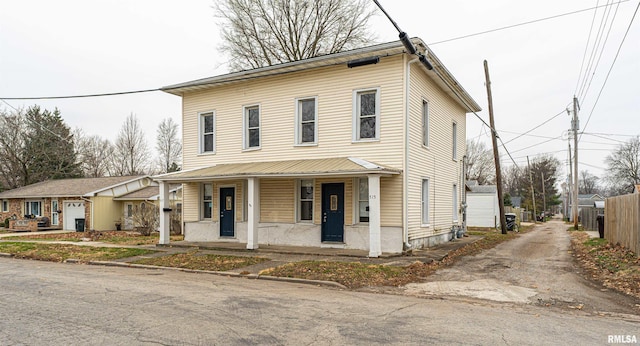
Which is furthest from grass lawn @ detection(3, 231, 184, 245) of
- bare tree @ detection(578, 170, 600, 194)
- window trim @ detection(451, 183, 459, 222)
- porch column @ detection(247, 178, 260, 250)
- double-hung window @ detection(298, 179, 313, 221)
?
bare tree @ detection(578, 170, 600, 194)

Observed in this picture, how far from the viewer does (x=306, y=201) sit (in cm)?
1580

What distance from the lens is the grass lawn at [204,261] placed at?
40.0 ft

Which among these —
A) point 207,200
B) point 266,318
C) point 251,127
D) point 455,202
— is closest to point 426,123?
point 455,202

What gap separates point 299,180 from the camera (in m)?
15.8

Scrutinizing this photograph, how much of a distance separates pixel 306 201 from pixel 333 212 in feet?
3.84

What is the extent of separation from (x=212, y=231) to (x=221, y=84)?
5.81m

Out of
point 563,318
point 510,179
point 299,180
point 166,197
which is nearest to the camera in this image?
point 563,318

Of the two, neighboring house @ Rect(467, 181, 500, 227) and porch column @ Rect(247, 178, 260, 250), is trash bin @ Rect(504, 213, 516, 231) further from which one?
porch column @ Rect(247, 178, 260, 250)

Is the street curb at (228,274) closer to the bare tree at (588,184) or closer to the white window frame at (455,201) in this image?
the white window frame at (455,201)

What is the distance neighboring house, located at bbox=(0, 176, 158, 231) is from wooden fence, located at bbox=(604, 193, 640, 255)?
2820 cm

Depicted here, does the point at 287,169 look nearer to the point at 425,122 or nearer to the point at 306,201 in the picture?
the point at 306,201

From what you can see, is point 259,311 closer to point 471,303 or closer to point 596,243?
point 471,303

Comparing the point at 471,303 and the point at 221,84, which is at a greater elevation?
the point at 221,84

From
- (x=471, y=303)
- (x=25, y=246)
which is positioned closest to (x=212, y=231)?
(x=25, y=246)
